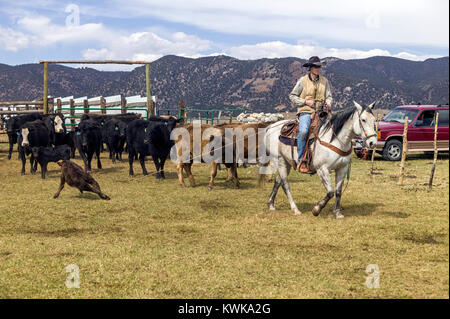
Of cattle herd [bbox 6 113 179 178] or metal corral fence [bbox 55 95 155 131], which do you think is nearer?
cattle herd [bbox 6 113 179 178]

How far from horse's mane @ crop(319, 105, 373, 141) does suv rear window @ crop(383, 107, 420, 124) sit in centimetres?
1056

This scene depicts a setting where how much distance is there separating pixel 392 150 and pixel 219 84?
9309cm

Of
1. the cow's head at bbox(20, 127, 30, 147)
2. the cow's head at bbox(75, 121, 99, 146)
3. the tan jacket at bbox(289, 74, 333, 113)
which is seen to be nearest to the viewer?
the tan jacket at bbox(289, 74, 333, 113)

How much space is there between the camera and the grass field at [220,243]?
187 inches

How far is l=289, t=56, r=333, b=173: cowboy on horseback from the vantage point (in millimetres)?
8047

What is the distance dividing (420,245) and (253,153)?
19.8ft

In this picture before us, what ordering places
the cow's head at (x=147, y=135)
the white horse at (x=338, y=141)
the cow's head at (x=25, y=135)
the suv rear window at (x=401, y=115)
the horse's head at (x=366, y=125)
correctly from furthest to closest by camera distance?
Answer: the suv rear window at (x=401, y=115), the cow's head at (x=25, y=135), the cow's head at (x=147, y=135), the white horse at (x=338, y=141), the horse's head at (x=366, y=125)

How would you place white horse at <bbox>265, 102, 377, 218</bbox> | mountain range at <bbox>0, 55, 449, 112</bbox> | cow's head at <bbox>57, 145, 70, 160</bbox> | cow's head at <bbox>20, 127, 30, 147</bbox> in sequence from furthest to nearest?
mountain range at <bbox>0, 55, 449, 112</bbox> → cow's head at <bbox>20, 127, 30, 147</bbox> → cow's head at <bbox>57, 145, 70, 160</bbox> → white horse at <bbox>265, 102, 377, 218</bbox>

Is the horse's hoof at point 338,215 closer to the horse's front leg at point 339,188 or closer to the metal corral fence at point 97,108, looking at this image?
the horse's front leg at point 339,188

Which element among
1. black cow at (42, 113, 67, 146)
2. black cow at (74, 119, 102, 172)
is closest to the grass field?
black cow at (74, 119, 102, 172)

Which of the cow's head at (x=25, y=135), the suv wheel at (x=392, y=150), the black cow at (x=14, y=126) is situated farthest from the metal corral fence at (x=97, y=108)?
the suv wheel at (x=392, y=150)

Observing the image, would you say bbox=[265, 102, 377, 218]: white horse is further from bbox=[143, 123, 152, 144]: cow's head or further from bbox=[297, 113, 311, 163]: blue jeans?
bbox=[143, 123, 152, 144]: cow's head

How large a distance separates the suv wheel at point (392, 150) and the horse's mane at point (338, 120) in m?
10.1
